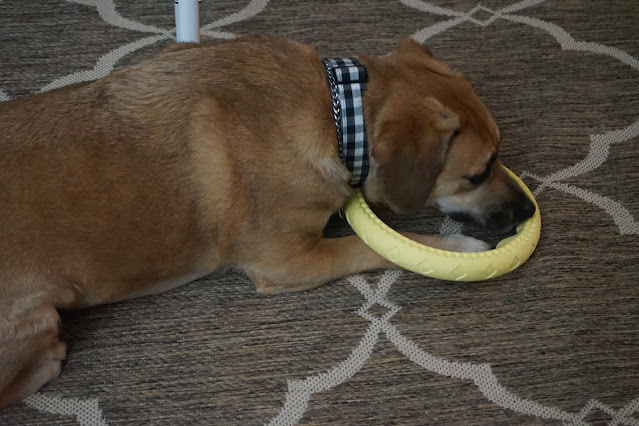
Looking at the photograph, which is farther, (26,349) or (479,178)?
(479,178)

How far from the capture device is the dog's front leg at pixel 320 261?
229 centimetres

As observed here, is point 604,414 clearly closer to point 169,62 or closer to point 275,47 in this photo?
point 275,47

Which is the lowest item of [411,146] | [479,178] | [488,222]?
[488,222]

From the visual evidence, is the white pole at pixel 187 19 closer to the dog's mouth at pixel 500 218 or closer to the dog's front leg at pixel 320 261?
the dog's front leg at pixel 320 261

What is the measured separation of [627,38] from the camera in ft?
10.8

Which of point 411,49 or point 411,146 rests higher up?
point 411,49

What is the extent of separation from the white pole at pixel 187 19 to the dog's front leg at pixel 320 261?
41.7 inches

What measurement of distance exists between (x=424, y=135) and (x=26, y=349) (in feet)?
4.27

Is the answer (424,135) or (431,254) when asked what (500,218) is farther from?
(424,135)

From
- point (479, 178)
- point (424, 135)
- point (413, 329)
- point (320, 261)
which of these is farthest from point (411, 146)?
point (413, 329)

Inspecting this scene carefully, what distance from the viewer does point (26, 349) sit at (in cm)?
204

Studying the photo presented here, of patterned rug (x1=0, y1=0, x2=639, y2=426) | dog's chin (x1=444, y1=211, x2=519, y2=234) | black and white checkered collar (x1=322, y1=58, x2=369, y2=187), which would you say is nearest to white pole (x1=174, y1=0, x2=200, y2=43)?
patterned rug (x1=0, y1=0, x2=639, y2=426)

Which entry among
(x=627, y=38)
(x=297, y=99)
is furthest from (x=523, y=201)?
(x=627, y=38)

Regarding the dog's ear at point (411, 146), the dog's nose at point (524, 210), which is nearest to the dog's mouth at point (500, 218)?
the dog's nose at point (524, 210)
